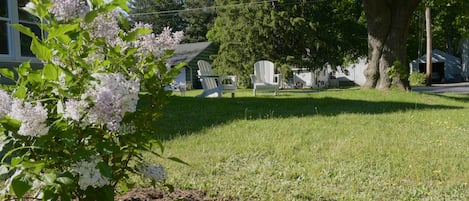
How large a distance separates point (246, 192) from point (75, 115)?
60.2 inches

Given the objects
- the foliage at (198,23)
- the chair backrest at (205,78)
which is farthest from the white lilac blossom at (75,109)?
the foliage at (198,23)

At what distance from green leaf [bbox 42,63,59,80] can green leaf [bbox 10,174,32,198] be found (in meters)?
0.33

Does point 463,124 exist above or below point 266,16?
below

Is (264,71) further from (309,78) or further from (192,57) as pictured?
(192,57)

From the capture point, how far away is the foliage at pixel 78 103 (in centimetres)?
131

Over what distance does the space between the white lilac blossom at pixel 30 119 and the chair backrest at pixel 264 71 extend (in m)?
12.6

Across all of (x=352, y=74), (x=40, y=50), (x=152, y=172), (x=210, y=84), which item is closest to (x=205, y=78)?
(x=210, y=84)

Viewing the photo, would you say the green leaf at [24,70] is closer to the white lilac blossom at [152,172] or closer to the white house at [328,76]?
the white lilac blossom at [152,172]

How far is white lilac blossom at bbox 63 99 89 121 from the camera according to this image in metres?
1.28

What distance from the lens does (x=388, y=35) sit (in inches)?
442

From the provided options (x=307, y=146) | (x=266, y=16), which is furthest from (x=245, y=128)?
(x=266, y=16)

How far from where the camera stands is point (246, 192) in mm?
2594

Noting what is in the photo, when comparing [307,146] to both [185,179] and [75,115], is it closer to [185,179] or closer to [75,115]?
[185,179]

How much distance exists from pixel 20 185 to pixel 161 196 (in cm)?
120
